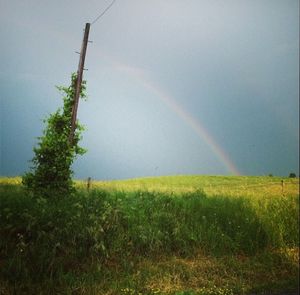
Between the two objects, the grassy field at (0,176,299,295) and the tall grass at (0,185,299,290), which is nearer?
the grassy field at (0,176,299,295)

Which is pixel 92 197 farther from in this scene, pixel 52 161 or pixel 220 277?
pixel 220 277

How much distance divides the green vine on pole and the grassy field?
392 millimetres

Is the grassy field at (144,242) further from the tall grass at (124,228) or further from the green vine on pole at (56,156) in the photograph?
the green vine on pole at (56,156)

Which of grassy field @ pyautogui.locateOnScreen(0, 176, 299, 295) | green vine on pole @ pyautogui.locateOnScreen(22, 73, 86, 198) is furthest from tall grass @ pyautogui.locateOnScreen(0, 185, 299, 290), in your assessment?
green vine on pole @ pyautogui.locateOnScreen(22, 73, 86, 198)

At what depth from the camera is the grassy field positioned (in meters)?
7.19

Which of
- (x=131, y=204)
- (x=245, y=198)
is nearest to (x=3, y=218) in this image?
(x=131, y=204)

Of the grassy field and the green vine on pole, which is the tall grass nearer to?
the grassy field

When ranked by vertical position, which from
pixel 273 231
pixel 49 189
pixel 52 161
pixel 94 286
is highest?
pixel 52 161

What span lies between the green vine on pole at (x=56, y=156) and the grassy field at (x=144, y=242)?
392 millimetres

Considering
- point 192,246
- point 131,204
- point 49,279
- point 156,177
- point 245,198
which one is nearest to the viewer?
point 49,279

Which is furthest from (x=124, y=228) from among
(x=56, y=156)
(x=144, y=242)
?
(x=56, y=156)

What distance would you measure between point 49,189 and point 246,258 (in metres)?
5.07

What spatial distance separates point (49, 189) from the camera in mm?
10000

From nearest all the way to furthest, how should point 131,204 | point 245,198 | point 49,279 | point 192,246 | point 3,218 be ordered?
1. point 49,279
2. point 3,218
3. point 192,246
4. point 131,204
5. point 245,198
